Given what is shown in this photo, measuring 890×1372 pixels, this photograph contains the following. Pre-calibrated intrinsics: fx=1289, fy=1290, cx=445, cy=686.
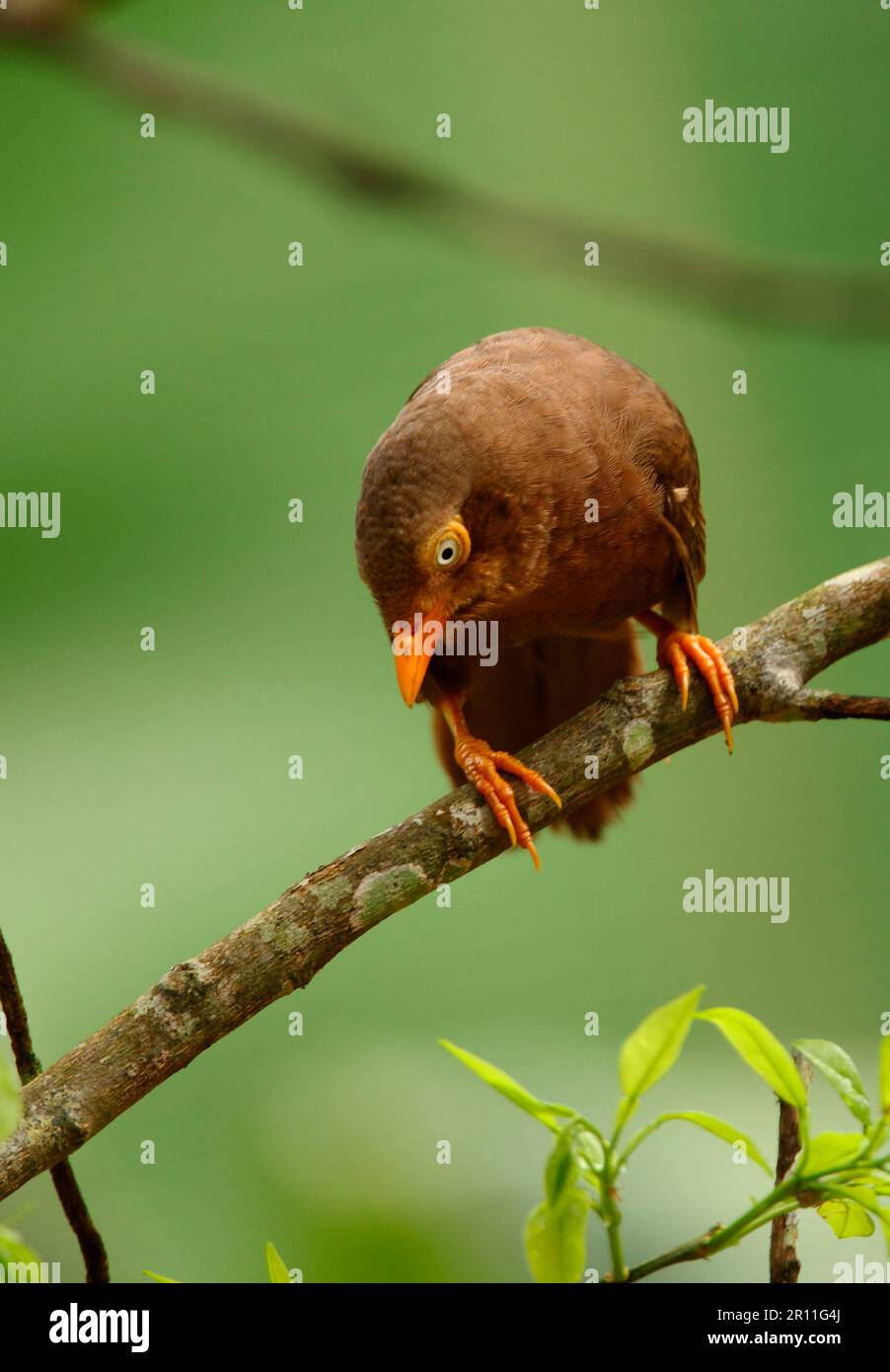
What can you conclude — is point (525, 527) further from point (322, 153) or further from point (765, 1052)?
point (765, 1052)

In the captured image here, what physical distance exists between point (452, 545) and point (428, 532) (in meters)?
0.06

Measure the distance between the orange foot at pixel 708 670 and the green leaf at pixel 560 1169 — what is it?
1128mm

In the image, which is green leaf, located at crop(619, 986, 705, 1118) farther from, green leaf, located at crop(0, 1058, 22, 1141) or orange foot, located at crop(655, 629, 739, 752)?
orange foot, located at crop(655, 629, 739, 752)

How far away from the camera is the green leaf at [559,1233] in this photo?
3.04 feet

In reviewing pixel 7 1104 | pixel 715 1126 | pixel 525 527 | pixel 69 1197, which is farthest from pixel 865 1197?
pixel 525 527

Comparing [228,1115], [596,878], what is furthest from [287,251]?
[228,1115]

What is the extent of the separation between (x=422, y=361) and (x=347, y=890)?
315cm

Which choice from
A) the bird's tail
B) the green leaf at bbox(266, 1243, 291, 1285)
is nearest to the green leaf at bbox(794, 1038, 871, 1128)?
the green leaf at bbox(266, 1243, 291, 1285)

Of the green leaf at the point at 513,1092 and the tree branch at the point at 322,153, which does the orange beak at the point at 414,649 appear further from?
the green leaf at the point at 513,1092

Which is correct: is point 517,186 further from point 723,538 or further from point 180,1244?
Answer: point 180,1244

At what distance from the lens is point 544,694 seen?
2793mm

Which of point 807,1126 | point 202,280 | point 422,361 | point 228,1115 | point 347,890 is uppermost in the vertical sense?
point 202,280

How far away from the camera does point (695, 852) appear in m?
4.21

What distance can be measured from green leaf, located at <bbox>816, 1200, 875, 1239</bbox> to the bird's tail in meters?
1.73
